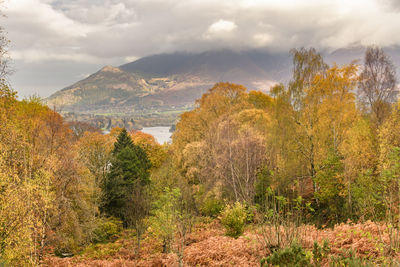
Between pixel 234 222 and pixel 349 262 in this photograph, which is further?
pixel 234 222

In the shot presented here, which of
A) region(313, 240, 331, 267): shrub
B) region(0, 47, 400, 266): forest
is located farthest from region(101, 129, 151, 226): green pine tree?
region(313, 240, 331, 267): shrub

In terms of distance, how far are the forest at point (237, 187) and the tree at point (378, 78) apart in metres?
0.09

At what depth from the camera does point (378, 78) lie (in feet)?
66.7

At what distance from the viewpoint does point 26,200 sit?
1070 centimetres

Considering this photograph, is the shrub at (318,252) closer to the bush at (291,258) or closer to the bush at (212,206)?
the bush at (291,258)

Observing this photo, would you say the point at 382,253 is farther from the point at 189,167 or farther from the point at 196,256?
the point at 189,167

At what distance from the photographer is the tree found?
795 inches

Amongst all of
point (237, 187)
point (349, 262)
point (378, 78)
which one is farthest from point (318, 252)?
point (378, 78)

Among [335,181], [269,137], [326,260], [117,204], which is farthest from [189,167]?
[326,260]

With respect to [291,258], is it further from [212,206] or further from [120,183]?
[120,183]

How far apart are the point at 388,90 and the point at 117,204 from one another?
2725 cm

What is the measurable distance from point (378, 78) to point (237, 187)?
14931 millimetres

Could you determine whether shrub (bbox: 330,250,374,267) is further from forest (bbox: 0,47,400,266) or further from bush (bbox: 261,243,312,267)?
bush (bbox: 261,243,312,267)

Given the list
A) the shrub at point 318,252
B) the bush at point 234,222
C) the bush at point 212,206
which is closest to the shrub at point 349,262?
the shrub at point 318,252
